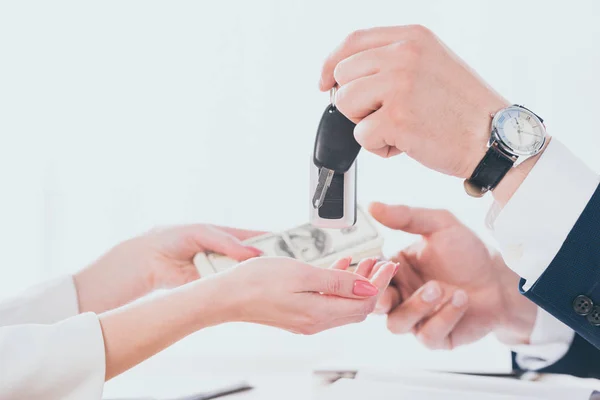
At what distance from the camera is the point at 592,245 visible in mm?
802

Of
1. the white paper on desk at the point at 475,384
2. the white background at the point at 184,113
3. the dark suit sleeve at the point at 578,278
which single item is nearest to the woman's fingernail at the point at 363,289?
the white paper on desk at the point at 475,384

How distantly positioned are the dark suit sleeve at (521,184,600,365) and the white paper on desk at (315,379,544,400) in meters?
0.14

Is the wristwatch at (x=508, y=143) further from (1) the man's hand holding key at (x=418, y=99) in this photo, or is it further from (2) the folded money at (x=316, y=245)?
(2) the folded money at (x=316, y=245)

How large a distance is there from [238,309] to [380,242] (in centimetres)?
51

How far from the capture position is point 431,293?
1283 mm

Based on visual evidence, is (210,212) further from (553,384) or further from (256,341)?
(553,384)

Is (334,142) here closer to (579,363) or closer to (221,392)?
(221,392)

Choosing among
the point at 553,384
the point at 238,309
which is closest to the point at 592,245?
the point at 553,384

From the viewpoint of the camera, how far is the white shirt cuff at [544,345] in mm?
1276

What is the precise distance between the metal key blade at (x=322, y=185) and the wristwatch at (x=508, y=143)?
0.23m

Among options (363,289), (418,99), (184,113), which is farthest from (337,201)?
(184,113)

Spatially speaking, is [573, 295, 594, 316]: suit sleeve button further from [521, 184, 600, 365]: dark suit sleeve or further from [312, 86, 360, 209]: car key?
[312, 86, 360, 209]: car key

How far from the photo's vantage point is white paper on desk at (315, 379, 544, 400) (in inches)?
36.1

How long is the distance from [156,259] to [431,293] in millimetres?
573
